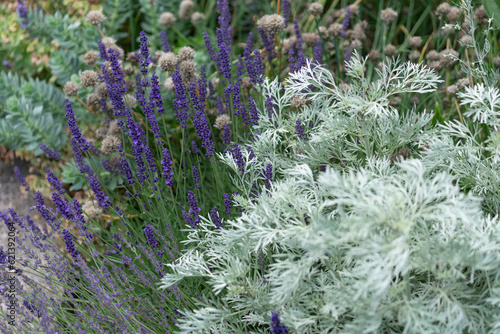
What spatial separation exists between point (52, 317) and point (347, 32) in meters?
2.71

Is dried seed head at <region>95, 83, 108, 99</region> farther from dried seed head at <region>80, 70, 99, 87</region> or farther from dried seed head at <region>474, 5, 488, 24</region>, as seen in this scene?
dried seed head at <region>474, 5, 488, 24</region>

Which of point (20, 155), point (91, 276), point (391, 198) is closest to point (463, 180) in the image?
point (391, 198)

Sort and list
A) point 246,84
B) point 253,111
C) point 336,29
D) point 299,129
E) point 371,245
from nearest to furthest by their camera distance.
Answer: point 371,245, point 299,129, point 253,111, point 246,84, point 336,29

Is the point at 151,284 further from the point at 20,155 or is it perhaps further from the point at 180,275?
the point at 20,155

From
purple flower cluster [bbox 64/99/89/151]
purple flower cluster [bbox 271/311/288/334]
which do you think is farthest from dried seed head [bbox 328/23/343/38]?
purple flower cluster [bbox 271/311/288/334]

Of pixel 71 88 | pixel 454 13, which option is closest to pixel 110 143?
pixel 71 88

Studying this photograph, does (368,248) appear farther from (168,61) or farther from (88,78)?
(88,78)

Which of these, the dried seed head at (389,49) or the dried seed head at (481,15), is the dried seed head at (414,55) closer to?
the dried seed head at (389,49)

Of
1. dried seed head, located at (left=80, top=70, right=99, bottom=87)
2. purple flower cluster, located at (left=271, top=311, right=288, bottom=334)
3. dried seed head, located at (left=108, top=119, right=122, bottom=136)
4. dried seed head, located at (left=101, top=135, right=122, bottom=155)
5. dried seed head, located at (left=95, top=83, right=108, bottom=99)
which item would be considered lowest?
dried seed head, located at (left=101, top=135, right=122, bottom=155)

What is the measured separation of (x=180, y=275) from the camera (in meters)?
1.98

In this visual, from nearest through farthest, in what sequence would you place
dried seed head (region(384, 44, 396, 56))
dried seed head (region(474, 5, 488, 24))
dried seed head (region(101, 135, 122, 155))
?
dried seed head (region(101, 135, 122, 155))
dried seed head (region(474, 5, 488, 24))
dried seed head (region(384, 44, 396, 56))

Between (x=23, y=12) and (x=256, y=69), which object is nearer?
(x=256, y=69)

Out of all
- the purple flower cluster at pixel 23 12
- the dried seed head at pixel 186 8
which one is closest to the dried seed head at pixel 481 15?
the dried seed head at pixel 186 8

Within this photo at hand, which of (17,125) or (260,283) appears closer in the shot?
(260,283)
